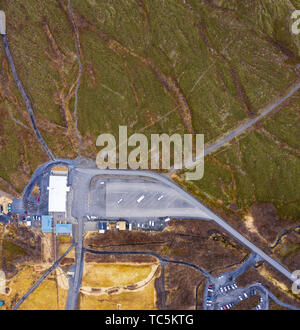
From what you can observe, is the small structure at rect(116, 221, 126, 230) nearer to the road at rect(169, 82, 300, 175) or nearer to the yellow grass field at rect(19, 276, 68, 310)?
the yellow grass field at rect(19, 276, 68, 310)

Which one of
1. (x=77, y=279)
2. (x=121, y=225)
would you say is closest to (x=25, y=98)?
(x=121, y=225)

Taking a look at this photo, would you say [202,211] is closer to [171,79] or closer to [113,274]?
[113,274]

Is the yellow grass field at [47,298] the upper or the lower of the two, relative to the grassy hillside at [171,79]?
lower

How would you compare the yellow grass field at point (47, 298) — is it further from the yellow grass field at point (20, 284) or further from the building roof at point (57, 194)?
the building roof at point (57, 194)

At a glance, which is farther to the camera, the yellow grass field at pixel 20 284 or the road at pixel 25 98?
the road at pixel 25 98

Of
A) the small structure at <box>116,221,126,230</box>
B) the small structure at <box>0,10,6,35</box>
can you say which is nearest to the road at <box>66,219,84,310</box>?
the small structure at <box>116,221,126,230</box>

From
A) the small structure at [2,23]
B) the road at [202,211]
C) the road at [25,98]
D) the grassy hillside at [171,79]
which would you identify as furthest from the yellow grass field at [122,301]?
the small structure at [2,23]
